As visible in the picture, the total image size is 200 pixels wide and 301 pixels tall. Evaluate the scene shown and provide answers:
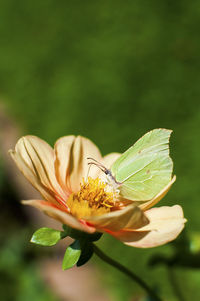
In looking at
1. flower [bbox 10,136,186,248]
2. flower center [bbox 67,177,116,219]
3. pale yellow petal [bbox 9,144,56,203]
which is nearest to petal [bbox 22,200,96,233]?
flower [bbox 10,136,186,248]

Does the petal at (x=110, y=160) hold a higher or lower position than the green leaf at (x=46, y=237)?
lower

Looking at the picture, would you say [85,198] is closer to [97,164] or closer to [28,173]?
[97,164]

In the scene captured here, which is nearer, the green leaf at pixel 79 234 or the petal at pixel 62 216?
the petal at pixel 62 216

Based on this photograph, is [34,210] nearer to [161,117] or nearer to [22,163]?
[161,117]

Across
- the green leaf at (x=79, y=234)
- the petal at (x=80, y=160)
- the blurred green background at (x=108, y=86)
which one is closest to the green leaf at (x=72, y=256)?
the green leaf at (x=79, y=234)

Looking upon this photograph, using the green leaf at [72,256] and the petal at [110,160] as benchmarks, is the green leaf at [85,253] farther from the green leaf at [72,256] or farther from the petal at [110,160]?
the petal at [110,160]
